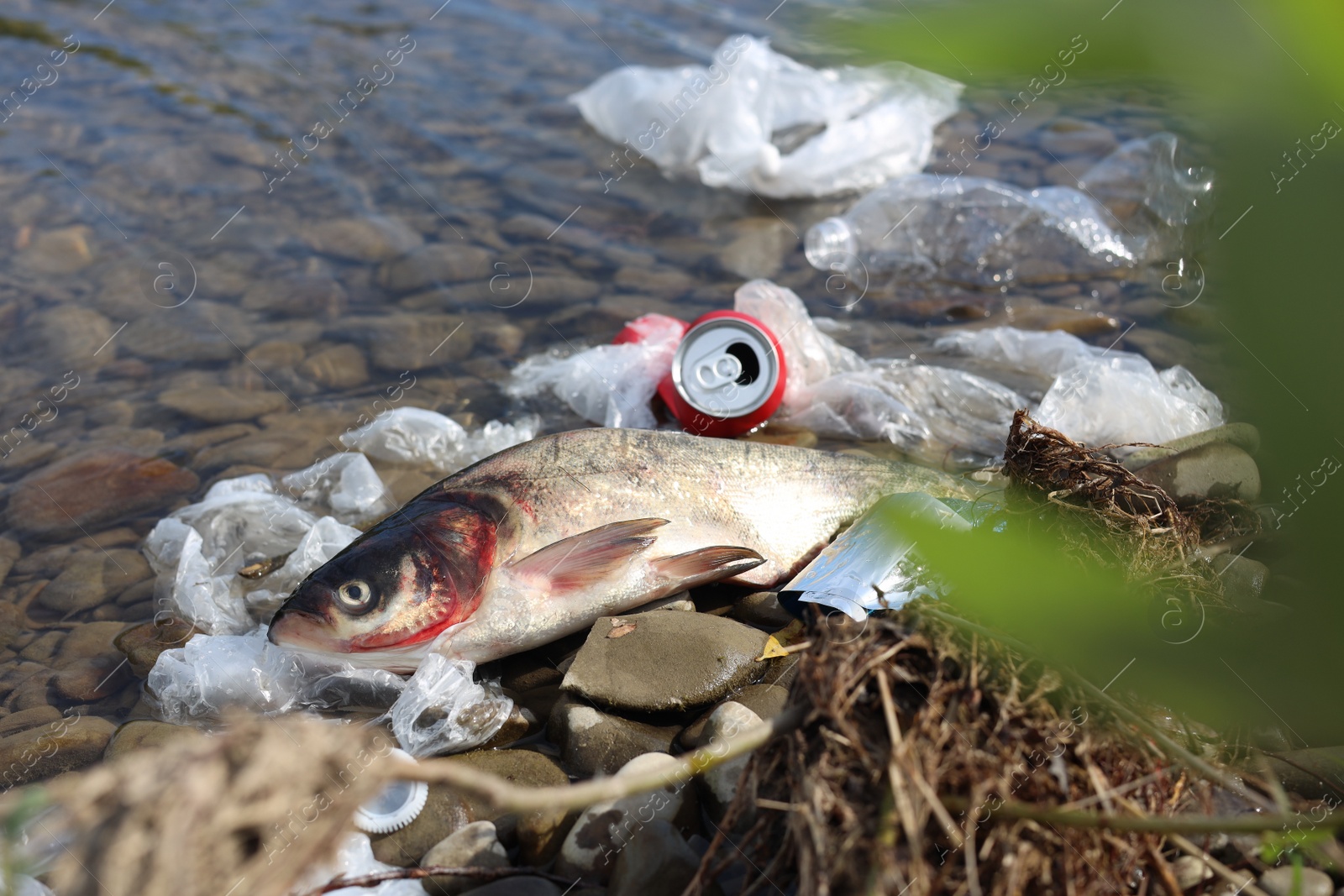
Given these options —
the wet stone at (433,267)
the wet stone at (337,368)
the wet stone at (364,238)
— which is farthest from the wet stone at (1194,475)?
the wet stone at (364,238)

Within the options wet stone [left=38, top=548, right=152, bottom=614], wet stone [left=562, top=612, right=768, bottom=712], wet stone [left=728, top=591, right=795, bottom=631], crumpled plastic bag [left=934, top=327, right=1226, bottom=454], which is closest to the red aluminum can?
wet stone [left=728, top=591, right=795, bottom=631]

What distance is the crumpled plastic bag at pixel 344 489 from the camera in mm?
4336

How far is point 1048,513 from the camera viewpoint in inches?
114

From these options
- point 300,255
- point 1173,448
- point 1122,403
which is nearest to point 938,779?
point 1173,448

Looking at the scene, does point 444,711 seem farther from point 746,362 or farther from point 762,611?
point 746,362

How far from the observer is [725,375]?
4.43m

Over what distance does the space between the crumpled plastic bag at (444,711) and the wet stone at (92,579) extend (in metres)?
1.67

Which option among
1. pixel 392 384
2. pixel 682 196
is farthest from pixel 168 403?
pixel 682 196

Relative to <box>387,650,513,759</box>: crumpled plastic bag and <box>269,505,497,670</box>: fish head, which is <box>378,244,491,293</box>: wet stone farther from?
<box>387,650,513,759</box>: crumpled plastic bag

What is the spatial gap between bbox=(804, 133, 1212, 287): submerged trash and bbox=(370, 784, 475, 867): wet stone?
467cm

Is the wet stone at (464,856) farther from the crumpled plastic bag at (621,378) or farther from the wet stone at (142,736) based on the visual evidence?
the crumpled plastic bag at (621,378)

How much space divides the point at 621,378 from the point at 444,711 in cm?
222

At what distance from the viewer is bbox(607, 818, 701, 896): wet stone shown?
226cm

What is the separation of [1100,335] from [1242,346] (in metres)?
5.80
